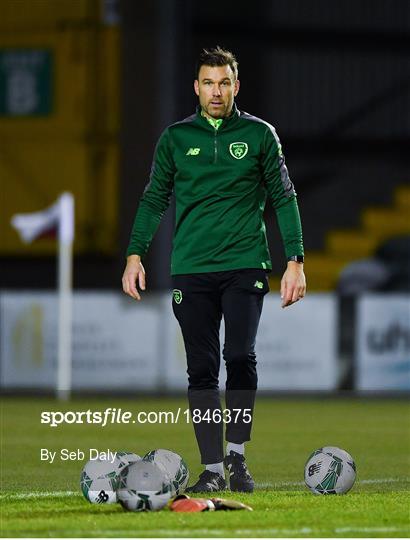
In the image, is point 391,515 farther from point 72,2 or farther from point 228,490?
point 72,2

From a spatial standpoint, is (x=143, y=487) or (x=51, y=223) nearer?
(x=143, y=487)

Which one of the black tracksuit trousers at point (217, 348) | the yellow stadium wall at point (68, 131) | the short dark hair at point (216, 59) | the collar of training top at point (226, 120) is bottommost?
the black tracksuit trousers at point (217, 348)

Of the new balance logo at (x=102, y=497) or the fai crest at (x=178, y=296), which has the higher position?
the fai crest at (x=178, y=296)

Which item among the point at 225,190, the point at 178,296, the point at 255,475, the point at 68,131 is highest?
the point at 68,131

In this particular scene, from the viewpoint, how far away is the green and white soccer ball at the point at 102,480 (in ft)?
25.1

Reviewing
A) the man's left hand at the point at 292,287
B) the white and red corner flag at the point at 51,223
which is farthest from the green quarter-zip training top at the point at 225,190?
the white and red corner flag at the point at 51,223

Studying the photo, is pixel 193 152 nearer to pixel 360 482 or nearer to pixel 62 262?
pixel 360 482

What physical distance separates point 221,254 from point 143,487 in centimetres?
136

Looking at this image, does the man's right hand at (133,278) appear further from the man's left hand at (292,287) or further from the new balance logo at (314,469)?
→ the new balance logo at (314,469)

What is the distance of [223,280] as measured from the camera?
26.5 feet

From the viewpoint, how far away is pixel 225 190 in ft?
26.4

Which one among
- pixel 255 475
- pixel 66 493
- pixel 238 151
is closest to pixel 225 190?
pixel 238 151

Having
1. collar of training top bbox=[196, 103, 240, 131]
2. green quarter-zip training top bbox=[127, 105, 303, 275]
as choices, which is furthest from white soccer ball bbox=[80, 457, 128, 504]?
collar of training top bbox=[196, 103, 240, 131]

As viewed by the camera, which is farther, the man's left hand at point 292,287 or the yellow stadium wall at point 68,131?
the yellow stadium wall at point 68,131
